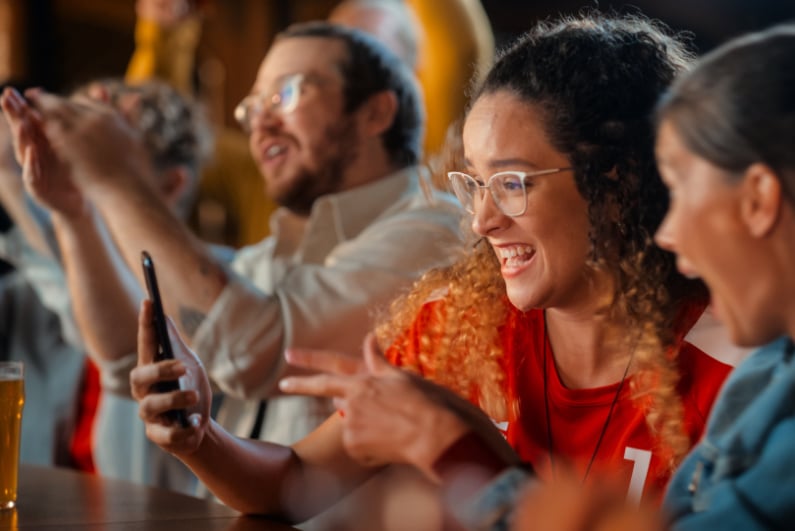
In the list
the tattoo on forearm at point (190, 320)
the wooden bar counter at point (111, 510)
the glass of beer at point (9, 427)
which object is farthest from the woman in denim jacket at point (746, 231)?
the tattoo on forearm at point (190, 320)

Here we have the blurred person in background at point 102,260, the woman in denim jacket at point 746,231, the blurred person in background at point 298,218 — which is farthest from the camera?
the blurred person in background at point 102,260

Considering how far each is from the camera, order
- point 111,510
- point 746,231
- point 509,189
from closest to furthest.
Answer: point 746,231, point 509,189, point 111,510

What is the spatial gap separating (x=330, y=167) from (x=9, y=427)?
3.22 feet

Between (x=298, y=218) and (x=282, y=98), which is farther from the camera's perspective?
(x=298, y=218)

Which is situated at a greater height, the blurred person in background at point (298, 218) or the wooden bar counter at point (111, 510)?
the blurred person in background at point (298, 218)

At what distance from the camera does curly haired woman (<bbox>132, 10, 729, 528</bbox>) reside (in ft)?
4.12

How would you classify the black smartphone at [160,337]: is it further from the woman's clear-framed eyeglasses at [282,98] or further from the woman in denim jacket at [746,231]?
the woman's clear-framed eyeglasses at [282,98]

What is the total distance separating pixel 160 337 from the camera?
1283 millimetres

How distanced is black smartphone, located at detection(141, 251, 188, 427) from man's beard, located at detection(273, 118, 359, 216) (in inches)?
37.0

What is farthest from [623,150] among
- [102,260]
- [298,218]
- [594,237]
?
[102,260]

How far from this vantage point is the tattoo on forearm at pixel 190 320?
1.97 metres

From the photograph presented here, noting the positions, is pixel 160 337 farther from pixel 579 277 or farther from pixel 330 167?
pixel 330 167

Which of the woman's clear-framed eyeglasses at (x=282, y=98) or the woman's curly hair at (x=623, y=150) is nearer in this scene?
the woman's curly hair at (x=623, y=150)

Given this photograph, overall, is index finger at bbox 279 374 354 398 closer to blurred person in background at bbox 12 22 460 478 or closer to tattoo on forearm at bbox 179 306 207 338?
blurred person in background at bbox 12 22 460 478
